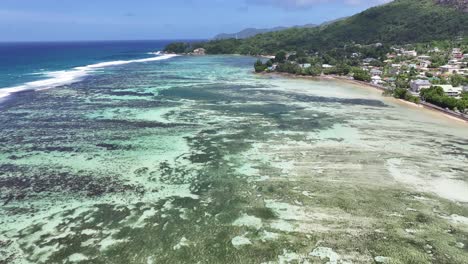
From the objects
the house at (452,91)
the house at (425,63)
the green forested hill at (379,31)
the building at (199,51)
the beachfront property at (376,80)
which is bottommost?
the beachfront property at (376,80)

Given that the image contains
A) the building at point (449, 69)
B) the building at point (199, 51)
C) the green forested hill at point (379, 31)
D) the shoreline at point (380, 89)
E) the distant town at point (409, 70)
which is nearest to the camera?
the shoreline at point (380, 89)

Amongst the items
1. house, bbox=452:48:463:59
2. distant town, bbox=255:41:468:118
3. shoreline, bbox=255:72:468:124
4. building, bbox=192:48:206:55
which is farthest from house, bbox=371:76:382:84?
building, bbox=192:48:206:55

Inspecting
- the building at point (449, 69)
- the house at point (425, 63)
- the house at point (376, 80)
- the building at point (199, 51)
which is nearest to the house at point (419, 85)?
the house at point (376, 80)

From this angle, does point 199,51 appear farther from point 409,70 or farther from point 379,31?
point 409,70

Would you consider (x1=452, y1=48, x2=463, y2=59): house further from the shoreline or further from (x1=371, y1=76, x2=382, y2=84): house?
(x1=371, y1=76, x2=382, y2=84): house

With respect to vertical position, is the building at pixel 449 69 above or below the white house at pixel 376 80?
above

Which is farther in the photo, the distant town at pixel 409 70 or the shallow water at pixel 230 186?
the distant town at pixel 409 70

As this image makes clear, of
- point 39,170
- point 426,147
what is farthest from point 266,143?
point 39,170

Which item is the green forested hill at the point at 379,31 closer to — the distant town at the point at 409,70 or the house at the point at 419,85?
the distant town at the point at 409,70
